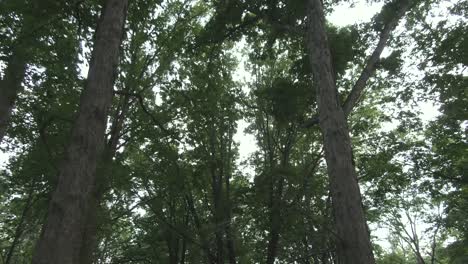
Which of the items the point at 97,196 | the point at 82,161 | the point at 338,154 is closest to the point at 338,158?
the point at 338,154

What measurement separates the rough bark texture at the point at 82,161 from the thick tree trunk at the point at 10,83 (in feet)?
16.3

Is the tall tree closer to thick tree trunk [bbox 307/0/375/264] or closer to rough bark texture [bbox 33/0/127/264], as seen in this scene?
thick tree trunk [bbox 307/0/375/264]

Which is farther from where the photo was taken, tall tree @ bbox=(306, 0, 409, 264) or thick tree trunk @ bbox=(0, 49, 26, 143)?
thick tree trunk @ bbox=(0, 49, 26, 143)

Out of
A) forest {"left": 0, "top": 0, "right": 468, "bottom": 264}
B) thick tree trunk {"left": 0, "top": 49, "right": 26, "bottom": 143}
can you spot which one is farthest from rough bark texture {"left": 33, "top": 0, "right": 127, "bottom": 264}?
thick tree trunk {"left": 0, "top": 49, "right": 26, "bottom": 143}

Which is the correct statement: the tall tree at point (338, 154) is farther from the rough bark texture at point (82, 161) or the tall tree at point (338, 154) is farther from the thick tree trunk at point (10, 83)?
the thick tree trunk at point (10, 83)

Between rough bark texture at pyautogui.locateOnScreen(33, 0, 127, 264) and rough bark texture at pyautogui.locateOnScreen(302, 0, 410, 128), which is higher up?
rough bark texture at pyautogui.locateOnScreen(302, 0, 410, 128)

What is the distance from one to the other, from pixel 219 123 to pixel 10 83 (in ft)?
23.7

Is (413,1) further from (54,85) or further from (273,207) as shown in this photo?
(54,85)

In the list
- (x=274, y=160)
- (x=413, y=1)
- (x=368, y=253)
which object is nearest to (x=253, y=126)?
(x=274, y=160)

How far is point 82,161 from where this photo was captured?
109 inches

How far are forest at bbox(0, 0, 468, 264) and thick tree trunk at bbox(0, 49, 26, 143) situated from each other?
1.5 inches

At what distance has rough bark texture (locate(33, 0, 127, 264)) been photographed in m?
2.43

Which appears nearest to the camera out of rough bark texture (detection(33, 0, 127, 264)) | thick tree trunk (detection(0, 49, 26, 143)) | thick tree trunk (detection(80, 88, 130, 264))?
rough bark texture (detection(33, 0, 127, 264))

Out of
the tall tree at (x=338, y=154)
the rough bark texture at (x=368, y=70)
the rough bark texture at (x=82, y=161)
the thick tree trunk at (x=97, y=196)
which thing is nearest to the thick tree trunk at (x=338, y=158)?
the tall tree at (x=338, y=154)
